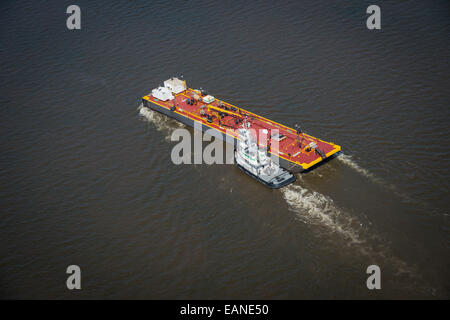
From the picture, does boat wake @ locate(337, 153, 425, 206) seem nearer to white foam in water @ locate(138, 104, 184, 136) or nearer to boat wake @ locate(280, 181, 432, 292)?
boat wake @ locate(280, 181, 432, 292)

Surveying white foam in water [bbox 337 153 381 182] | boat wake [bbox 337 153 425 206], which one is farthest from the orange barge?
boat wake [bbox 337 153 425 206]

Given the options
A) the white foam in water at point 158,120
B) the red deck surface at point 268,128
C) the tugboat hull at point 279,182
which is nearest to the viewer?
the tugboat hull at point 279,182

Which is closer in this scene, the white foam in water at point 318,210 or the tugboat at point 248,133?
the white foam in water at point 318,210

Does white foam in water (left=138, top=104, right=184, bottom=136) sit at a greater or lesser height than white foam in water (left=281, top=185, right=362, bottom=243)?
greater

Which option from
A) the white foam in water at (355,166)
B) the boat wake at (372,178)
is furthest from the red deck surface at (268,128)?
the boat wake at (372,178)

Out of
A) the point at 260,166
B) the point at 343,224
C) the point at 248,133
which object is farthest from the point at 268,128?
the point at 343,224

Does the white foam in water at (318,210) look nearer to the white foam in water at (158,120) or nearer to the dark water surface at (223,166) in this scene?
the dark water surface at (223,166)
